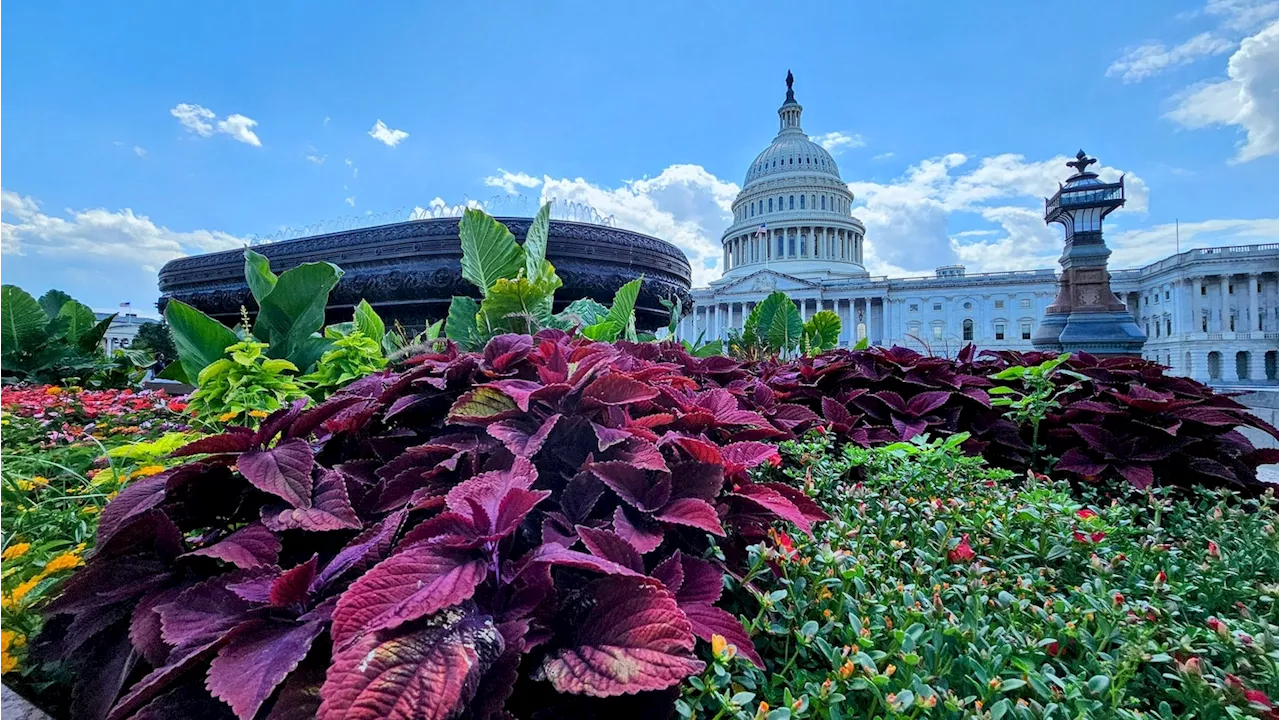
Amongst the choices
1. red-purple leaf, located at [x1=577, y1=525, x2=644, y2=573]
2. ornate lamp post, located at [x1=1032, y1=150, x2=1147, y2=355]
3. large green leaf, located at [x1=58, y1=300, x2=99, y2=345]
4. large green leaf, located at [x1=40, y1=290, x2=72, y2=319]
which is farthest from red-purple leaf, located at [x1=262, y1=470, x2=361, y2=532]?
ornate lamp post, located at [x1=1032, y1=150, x2=1147, y2=355]

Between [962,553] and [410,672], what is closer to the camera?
[410,672]

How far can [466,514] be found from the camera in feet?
2.58

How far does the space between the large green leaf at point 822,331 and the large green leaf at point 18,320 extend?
601cm

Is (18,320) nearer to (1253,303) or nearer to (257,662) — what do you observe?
(257,662)

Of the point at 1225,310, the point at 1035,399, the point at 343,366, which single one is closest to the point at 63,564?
the point at 343,366

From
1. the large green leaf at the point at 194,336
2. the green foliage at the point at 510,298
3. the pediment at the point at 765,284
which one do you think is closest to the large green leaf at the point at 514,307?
the green foliage at the point at 510,298

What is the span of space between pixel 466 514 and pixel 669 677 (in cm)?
33

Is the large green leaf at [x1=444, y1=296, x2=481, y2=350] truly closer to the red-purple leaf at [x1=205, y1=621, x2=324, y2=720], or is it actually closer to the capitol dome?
the red-purple leaf at [x1=205, y1=621, x2=324, y2=720]

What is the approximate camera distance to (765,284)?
57.2 m

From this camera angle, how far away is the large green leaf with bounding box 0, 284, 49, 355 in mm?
4457

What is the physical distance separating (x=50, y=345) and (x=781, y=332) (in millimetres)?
5912

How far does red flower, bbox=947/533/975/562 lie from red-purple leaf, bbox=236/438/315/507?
3.69 ft

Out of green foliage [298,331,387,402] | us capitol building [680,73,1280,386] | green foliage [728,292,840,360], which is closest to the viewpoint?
green foliage [298,331,387,402]

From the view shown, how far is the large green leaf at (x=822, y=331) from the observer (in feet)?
16.3
